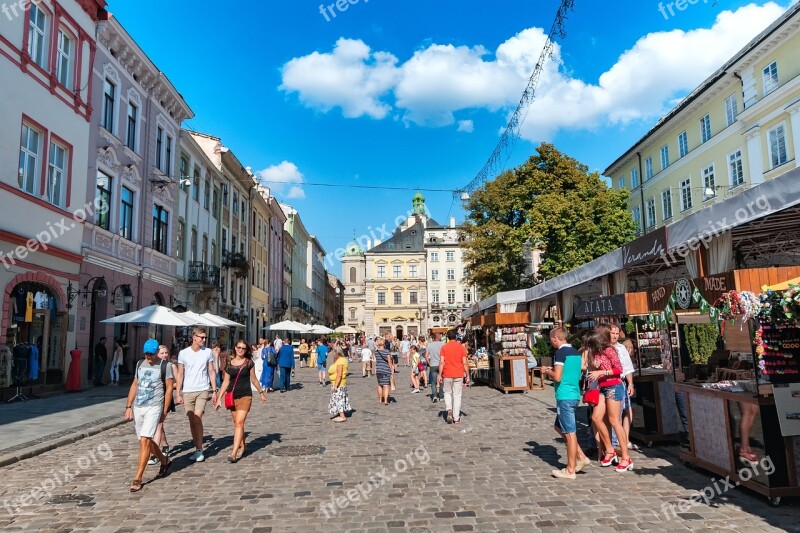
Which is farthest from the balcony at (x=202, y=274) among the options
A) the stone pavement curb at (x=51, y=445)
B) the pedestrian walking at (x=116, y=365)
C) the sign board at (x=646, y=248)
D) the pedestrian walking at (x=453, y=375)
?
the sign board at (x=646, y=248)

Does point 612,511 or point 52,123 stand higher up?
point 52,123

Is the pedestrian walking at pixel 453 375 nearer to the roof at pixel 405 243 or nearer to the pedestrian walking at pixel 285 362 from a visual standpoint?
the pedestrian walking at pixel 285 362

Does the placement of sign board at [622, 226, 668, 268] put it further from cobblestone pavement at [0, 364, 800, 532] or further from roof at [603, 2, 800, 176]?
roof at [603, 2, 800, 176]

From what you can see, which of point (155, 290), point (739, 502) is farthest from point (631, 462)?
point (155, 290)

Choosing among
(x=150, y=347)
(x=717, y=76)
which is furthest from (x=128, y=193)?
(x=717, y=76)

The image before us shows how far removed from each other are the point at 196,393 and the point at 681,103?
34.4 m

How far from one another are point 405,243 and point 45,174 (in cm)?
7889

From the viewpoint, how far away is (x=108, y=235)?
20375 millimetres

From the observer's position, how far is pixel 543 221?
32219 millimetres

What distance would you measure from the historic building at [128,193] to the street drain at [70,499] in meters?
13.5

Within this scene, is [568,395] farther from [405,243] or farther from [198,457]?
[405,243]

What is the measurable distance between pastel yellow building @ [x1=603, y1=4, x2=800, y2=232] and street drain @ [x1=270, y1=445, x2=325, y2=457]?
2383cm

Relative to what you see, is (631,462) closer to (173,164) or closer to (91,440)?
(91,440)

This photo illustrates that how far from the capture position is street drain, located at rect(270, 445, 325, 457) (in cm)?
861
